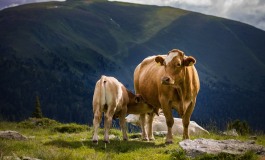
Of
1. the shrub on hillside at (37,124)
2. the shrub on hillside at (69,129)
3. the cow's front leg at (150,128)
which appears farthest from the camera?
the shrub on hillside at (37,124)

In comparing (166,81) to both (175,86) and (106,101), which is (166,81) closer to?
(175,86)

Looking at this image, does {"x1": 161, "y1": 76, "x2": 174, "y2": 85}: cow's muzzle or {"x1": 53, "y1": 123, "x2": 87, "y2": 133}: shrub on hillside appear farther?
{"x1": 53, "y1": 123, "x2": 87, "y2": 133}: shrub on hillside

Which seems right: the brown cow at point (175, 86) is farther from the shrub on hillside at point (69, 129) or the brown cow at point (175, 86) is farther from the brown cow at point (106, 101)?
the shrub on hillside at point (69, 129)

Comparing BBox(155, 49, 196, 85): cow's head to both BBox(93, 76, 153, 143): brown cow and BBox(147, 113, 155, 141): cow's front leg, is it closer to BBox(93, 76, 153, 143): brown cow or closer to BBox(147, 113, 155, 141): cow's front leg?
BBox(93, 76, 153, 143): brown cow

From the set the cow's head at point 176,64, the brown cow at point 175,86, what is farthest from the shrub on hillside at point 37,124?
the cow's head at point 176,64

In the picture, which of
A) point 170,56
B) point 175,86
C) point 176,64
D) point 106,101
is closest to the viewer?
point 176,64

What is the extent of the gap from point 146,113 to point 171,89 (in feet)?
10.4

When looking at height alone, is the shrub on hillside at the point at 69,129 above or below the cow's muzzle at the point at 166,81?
below

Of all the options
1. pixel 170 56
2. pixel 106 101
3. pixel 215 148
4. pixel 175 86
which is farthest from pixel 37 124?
pixel 215 148

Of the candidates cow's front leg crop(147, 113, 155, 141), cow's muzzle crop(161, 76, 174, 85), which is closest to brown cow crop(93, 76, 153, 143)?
cow's muzzle crop(161, 76, 174, 85)

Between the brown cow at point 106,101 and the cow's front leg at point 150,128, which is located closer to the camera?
the brown cow at point 106,101

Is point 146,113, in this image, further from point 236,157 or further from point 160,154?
point 236,157

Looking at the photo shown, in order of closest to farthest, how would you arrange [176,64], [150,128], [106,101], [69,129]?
[176,64], [106,101], [150,128], [69,129]

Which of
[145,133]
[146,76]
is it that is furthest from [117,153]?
[146,76]
